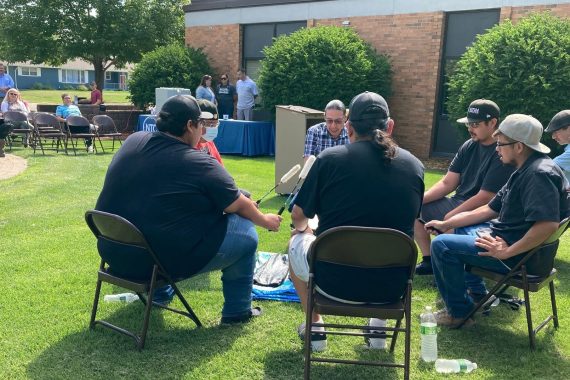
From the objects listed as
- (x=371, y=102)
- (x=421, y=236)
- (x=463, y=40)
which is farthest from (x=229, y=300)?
(x=463, y=40)

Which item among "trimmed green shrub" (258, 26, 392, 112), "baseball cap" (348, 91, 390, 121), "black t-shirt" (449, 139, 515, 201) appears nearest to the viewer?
"baseball cap" (348, 91, 390, 121)

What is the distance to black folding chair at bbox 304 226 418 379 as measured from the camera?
2.84 meters

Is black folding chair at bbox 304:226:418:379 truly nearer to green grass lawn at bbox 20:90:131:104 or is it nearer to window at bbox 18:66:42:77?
green grass lawn at bbox 20:90:131:104

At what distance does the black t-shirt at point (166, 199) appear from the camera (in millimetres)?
3318

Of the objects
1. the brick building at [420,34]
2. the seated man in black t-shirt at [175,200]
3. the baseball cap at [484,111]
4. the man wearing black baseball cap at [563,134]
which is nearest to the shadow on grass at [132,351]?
the seated man in black t-shirt at [175,200]

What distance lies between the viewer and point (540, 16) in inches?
440

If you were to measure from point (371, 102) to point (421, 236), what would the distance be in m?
2.19

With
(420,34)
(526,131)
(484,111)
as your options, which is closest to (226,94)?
(420,34)

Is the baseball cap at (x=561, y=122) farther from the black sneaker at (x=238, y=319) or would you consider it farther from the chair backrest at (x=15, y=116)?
the chair backrest at (x=15, y=116)

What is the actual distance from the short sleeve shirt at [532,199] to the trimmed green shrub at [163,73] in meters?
15.0

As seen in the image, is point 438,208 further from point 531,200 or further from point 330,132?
point 531,200

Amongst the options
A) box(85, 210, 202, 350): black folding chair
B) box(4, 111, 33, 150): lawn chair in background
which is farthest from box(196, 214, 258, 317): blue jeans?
box(4, 111, 33, 150): lawn chair in background

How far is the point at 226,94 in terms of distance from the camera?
16.7 meters

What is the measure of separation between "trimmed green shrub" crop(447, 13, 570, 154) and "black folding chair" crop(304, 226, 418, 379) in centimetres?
859
